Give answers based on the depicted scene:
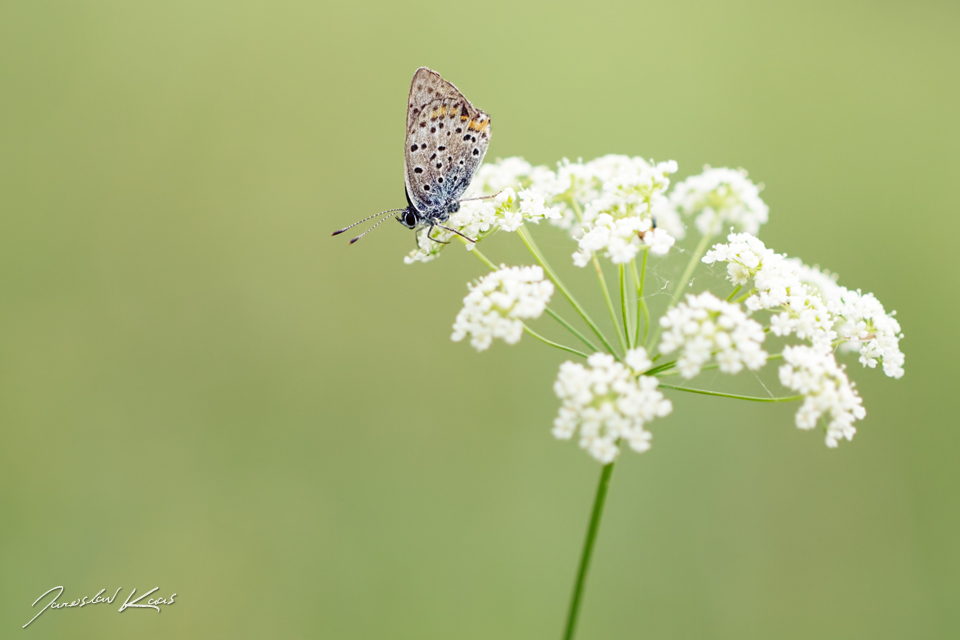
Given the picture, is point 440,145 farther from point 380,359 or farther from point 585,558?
point 380,359

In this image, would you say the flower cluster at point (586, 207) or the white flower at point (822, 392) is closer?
the white flower at point (822, 392)

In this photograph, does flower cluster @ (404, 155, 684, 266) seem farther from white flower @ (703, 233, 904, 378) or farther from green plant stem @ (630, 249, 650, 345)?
white flower @ (703, 233, 904, 378)

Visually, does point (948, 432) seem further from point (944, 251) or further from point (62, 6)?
point (62, 6)

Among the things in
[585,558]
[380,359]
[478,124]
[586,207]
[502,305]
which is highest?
[478,124]

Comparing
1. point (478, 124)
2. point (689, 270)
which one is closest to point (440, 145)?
point (478, 124)

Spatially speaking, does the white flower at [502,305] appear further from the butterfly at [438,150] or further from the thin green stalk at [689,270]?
the butterfly at [438,150]

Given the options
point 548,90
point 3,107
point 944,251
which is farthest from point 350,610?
→ point 944,251
